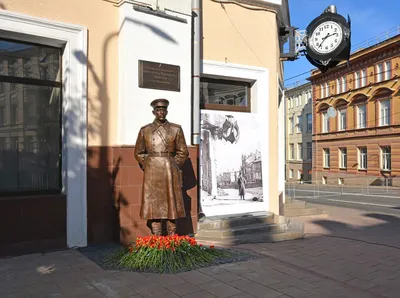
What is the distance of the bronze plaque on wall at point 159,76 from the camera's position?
6719 mm

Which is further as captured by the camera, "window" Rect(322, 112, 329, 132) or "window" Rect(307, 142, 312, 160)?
"window" Rect(307, 142, 312, 160)

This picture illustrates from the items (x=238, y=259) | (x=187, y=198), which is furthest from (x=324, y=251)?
(x=187, y=198)

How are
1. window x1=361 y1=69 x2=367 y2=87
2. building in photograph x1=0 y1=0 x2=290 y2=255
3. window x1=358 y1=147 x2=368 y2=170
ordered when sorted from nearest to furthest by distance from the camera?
building in photograph x1=0 y1=0 x2=290 y2=255 < window x1=361 y1=69 x2=367 y2=87 < window x1=358 y1=147 x2=368 y2=170

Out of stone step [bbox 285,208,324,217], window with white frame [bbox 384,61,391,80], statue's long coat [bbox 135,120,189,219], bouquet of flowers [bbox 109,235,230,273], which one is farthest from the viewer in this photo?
window with white frame [bbox 384,61,391,80]

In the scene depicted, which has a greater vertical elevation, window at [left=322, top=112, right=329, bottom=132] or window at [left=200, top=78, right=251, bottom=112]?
window at [left=322, top=112, right=329, bottom=132]

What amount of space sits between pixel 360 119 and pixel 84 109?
3390cm

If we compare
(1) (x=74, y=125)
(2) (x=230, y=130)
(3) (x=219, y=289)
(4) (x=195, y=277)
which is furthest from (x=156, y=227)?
(2) (x=230, y=130)

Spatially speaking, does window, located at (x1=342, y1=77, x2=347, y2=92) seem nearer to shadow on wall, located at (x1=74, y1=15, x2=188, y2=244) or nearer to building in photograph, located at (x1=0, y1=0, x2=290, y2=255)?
building in photograph, located at (x1=0, y1=0, x2=290, y2=255)

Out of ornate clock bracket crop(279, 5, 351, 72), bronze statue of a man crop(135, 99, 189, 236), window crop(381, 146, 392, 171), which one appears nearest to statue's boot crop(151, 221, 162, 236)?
bronze statue of a man crop(135, 99, 189, 236)

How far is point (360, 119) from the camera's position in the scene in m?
36.1

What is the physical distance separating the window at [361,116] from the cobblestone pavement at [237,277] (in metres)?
31.2

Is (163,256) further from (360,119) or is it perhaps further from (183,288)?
(360,119)

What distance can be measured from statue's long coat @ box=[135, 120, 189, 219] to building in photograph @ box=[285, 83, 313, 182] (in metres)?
41.1

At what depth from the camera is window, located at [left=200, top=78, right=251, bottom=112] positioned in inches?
332
